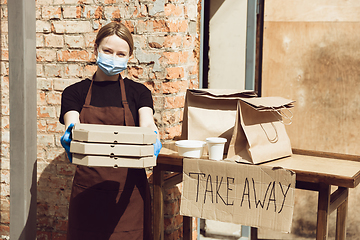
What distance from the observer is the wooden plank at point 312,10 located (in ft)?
9.23

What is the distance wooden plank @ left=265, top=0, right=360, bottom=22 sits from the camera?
281cm

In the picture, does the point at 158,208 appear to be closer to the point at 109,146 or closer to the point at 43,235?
the point at 109,146

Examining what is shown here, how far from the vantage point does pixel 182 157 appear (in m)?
1.92

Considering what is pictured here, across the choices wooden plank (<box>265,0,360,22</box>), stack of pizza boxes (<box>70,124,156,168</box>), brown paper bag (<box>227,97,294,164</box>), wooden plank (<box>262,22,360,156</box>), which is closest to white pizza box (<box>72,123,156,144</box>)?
stack of pizza boxes (<box>70,124,156,168</box>)

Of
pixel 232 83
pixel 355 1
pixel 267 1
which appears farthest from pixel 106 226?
pixel 355 1

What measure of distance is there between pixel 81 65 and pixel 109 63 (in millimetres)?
764

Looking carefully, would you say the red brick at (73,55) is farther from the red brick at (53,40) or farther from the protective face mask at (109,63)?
→ the protective face mask at (109,63)

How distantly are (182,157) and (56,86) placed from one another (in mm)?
1162

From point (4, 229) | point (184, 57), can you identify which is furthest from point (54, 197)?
point (184, 57)

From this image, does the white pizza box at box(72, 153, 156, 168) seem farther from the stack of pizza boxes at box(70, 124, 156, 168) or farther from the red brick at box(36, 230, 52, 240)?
the red brick at box(36, 230, 52, 240)

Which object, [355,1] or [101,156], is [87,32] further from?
[355,1]

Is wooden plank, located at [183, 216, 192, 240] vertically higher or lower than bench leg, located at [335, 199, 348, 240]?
lower

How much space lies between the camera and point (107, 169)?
1.89m

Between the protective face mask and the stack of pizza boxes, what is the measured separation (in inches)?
13.7
